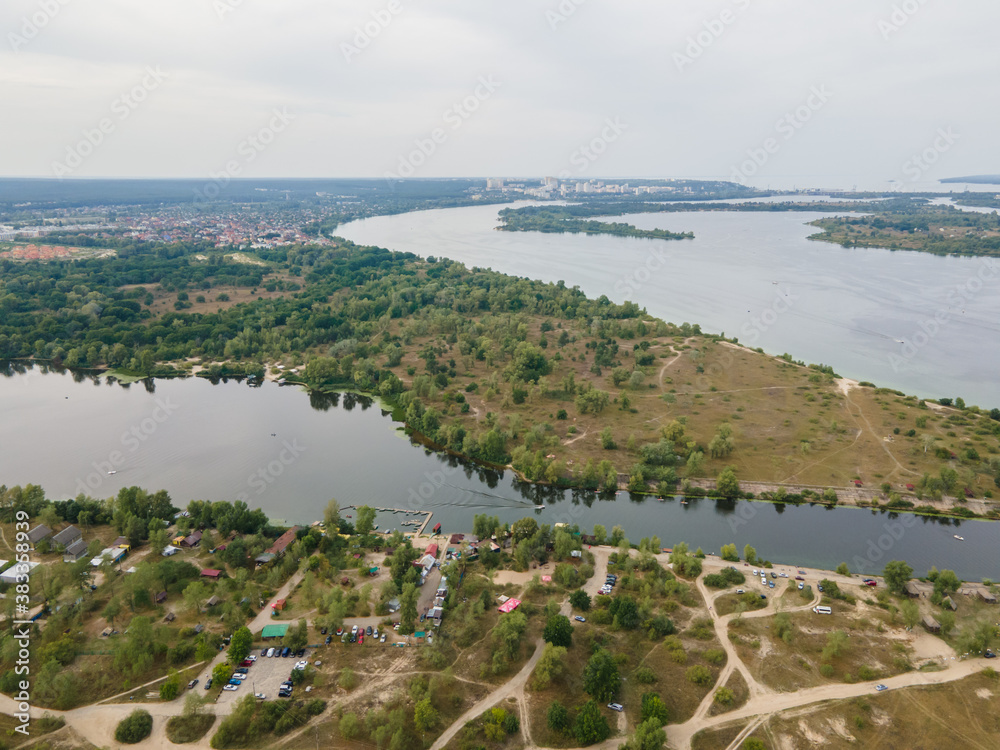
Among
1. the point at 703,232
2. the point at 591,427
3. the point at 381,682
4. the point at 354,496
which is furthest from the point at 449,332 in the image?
the point at 703,232

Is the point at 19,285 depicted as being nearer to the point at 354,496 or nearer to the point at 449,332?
the point at 449,332

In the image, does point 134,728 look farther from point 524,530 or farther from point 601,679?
point 524,530

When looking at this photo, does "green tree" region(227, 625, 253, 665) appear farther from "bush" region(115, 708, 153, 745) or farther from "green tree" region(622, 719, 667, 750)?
"green tree" region(622, 719, 667, 750)

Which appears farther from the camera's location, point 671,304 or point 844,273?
point 844,273

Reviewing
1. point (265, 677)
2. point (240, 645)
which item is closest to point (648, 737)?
point (265, 677)

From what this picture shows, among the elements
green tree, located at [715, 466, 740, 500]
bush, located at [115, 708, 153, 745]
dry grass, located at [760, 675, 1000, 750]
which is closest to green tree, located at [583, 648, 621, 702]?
dry grass, located at [760, 675, 1000, 750]

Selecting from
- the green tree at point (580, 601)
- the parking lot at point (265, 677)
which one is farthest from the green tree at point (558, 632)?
the parking lot at point (265, 677)
